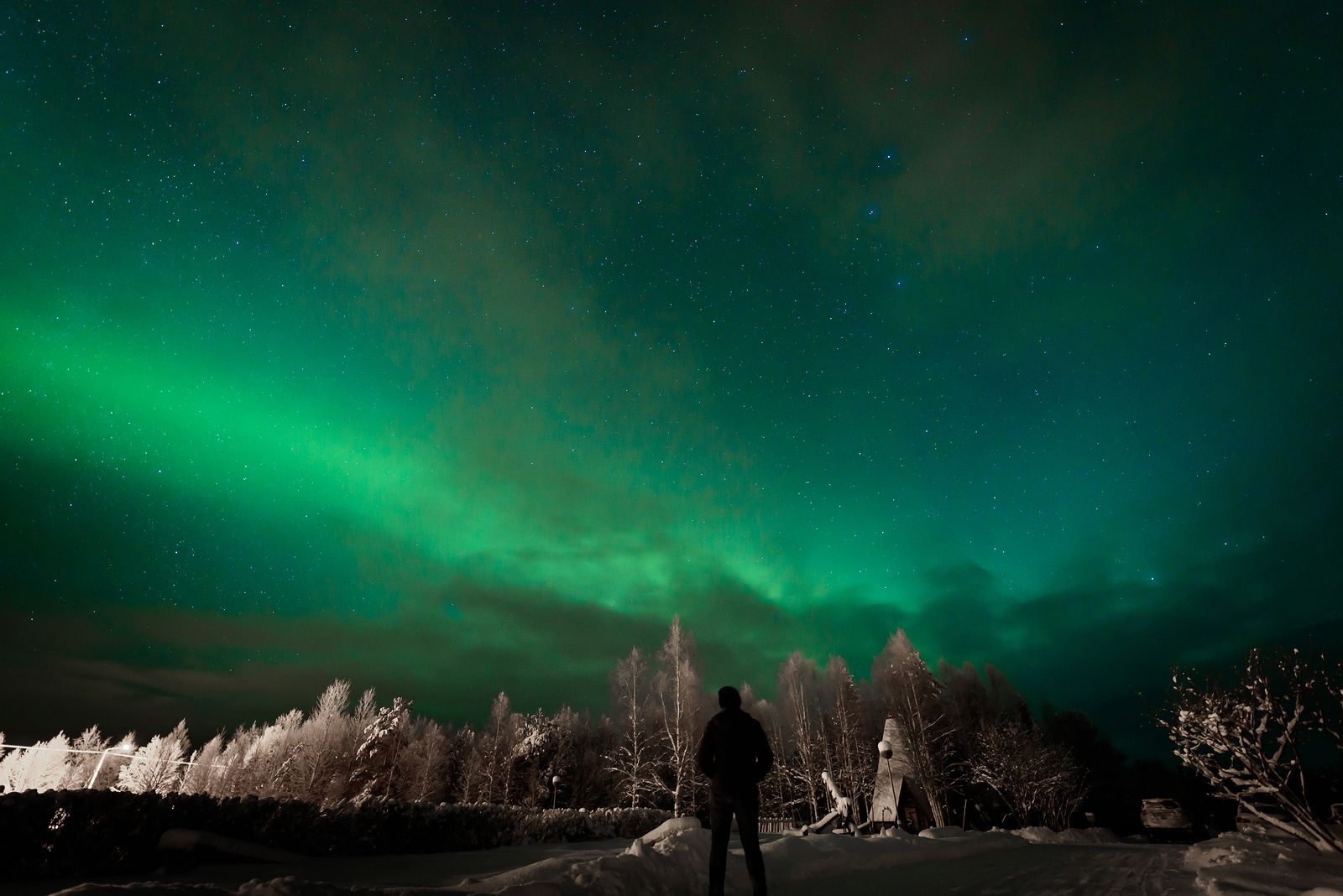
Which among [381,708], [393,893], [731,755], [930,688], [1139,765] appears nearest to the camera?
[393,893]

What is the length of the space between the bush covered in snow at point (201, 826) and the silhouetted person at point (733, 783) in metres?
7.93

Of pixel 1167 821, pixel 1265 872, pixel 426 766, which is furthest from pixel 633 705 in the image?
pixel 1265 872

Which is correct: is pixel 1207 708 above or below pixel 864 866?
above

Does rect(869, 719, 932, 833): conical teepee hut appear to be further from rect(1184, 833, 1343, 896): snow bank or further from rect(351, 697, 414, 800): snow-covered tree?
rect(351, 697, 414, 800): snow-covered tree

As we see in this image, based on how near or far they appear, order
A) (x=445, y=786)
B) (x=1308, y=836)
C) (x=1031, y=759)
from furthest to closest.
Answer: (x=445, y=786)
(x=1031, y=759)
(x=1308, y=836)

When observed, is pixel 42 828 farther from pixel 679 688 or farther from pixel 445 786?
pixel 445 786

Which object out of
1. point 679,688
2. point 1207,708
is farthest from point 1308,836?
point 679,688

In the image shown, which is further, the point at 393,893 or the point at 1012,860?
the point at 1012,860

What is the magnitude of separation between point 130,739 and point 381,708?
191ft

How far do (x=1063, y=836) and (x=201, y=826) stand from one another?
94.7ft

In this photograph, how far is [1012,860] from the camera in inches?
419

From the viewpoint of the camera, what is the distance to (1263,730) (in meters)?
8.43

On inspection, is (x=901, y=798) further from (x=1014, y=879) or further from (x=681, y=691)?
(x=1014, y=879)

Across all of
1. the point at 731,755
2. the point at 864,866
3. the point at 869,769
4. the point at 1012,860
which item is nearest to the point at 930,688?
the point at 869,769
